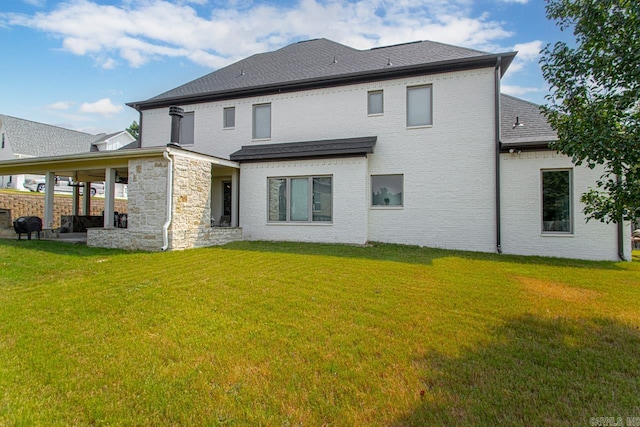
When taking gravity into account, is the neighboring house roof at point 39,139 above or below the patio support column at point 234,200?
above

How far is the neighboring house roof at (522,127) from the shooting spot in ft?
34.9

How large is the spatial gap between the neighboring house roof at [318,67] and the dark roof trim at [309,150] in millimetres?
2357

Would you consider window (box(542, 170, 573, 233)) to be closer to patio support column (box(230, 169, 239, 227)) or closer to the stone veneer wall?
patio support column (box(230, 169, 239, 227))

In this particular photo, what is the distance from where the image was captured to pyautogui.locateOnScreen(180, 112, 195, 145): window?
1543cm

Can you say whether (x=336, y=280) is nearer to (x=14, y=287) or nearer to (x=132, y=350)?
(x=132, y=350)

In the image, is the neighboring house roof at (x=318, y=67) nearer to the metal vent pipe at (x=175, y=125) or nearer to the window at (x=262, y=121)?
the window at (x=262, y=121)

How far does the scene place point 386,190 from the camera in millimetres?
12195

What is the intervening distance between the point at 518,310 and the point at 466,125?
27.1 ft

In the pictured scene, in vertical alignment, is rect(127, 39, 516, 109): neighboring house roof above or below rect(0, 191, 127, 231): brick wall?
above

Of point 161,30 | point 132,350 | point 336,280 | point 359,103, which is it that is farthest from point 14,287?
point 359,103

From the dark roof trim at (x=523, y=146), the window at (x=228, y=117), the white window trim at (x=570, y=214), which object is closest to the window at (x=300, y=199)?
the window at (x=228, y=117)

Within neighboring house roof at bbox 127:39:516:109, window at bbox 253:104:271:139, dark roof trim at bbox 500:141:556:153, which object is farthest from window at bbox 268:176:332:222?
dark roof trim at bbox 500:141:556:153

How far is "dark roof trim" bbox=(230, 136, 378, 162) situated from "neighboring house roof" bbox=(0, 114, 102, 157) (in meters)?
22.2

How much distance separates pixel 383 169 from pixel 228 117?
7473mm
